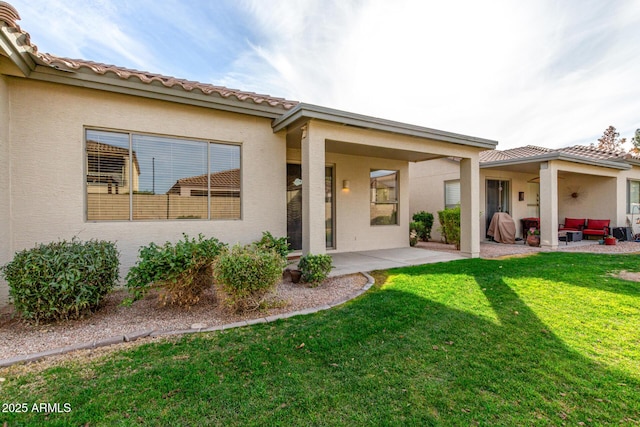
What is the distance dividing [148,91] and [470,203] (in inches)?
316

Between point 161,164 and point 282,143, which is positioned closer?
point 161,164

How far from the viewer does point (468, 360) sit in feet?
9.16

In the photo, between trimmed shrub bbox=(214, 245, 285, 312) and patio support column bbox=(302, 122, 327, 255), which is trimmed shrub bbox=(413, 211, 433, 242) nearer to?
patio support column bbox=(302, 122, 327, 255)

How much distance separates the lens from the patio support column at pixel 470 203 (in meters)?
8.16

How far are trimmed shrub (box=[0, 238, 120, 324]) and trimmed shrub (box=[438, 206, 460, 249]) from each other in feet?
31.3

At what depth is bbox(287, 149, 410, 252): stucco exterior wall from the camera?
8.86m

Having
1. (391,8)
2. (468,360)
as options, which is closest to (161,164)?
(468,360)

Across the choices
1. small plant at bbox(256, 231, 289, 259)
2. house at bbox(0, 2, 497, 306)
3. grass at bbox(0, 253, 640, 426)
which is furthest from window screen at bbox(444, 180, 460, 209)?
small plant at bbox(256, 231, 289, 259)

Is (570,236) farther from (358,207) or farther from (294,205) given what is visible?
(294,205)

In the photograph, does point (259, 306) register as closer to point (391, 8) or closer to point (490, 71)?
point (391, 8)

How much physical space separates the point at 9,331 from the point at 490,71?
12.7 meters

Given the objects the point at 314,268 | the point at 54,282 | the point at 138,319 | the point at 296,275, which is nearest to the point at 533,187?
the point at 314,268

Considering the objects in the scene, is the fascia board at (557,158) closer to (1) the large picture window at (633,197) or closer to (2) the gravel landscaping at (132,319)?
(1) the large picture window at (633,197)

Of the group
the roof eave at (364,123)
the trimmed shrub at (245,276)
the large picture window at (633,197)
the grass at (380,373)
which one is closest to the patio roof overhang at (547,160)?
the large picture window at (633,197)
